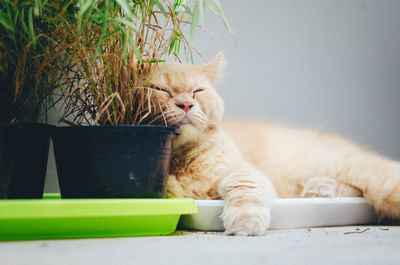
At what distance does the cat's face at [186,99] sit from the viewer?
129 centimetres

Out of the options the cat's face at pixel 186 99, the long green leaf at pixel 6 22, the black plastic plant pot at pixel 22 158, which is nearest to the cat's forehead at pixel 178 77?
the cat's face at pixel 186 99

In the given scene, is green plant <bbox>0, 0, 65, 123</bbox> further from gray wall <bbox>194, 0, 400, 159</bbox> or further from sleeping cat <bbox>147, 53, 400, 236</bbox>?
gray wall <bbox>194, 0, 400, 159</bbox>

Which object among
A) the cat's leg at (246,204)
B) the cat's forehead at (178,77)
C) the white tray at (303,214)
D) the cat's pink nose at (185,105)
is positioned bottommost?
the white tray at (303,214)

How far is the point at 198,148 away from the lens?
1445mm

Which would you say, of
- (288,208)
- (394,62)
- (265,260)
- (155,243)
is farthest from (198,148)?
(394,62)

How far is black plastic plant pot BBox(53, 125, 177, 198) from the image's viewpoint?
1051mm

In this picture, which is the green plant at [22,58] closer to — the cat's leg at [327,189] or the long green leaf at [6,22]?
the long green leaf at [6,22]

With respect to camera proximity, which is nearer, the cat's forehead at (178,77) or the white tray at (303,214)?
the white tray at (303,214)

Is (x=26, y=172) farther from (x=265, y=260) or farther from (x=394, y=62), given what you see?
(x=394, y=62)

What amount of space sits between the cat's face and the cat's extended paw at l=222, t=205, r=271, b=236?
13.7 inches

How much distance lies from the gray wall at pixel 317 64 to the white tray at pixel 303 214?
37.8 inches

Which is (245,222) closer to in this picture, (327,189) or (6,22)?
(327,189)

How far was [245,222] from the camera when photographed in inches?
43.1

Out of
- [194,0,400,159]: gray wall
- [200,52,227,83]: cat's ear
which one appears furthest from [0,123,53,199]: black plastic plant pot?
[194,0,400,159]: gray wall
